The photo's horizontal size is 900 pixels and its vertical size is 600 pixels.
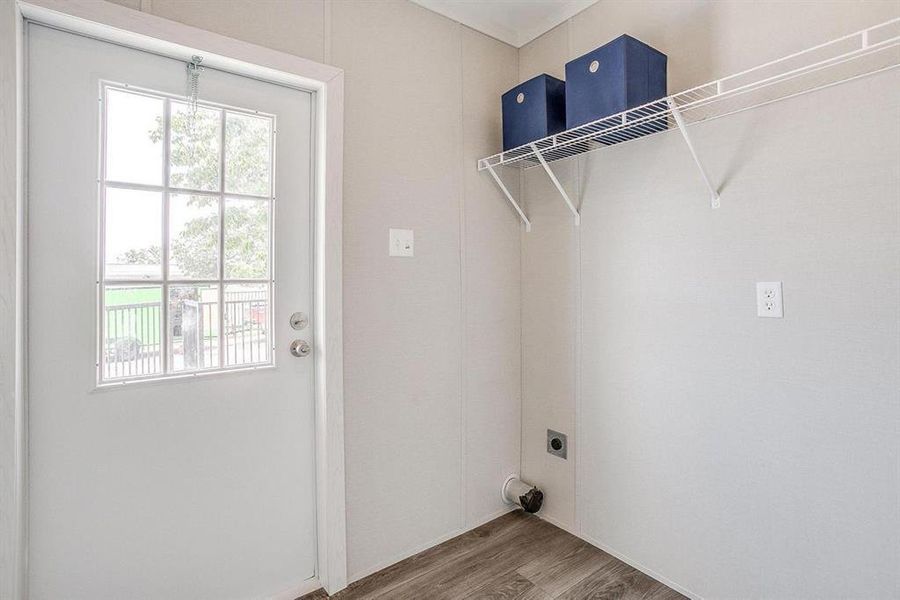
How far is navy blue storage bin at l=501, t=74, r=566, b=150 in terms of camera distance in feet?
6.30

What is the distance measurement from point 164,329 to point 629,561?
1.94m

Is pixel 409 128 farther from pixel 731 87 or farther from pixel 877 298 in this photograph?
pixel 877 298

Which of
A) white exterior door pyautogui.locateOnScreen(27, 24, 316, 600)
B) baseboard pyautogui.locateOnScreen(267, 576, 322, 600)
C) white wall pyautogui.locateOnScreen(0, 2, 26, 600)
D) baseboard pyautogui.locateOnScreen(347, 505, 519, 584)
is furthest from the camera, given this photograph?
baseboard pyautogui.locateOnScreen(347, 505, 519, 584)

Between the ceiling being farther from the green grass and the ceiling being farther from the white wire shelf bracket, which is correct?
the green grass

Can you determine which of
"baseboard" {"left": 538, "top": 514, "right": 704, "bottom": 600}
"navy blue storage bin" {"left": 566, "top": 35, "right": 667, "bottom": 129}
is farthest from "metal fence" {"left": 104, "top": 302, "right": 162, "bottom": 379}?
"baseboard" {"left": 538, "top": 514, "right": 704, "bottom": 600}

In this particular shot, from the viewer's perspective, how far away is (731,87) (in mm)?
1604

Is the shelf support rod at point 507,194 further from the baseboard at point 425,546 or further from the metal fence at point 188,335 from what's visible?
the baseboard at point 425,546

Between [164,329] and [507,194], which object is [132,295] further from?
[507,194]

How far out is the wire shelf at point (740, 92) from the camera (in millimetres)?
1275

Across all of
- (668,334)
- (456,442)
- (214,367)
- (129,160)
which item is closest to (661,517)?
(668,334)

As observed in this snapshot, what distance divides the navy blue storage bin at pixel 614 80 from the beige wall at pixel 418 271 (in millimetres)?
596

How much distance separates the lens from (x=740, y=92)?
5.09 feet

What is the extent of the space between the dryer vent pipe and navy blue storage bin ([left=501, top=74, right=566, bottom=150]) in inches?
61.9

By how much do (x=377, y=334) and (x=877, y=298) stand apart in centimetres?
158
